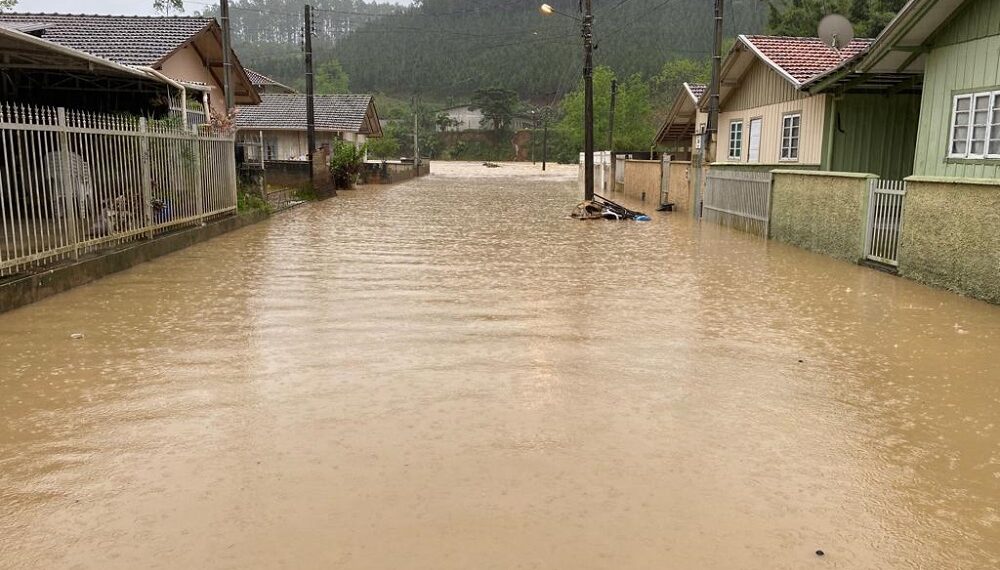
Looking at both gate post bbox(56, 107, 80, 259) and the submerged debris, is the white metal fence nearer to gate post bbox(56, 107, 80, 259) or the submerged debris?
the submerged debris

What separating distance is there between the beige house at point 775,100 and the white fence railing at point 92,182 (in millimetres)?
12128

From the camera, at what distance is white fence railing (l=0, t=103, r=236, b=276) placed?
8.18 metres

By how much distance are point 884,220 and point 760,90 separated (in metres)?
10.5

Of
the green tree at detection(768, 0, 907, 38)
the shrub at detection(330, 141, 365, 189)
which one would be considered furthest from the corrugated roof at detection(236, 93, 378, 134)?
the green tree at detection(768, 0, 907, 38)

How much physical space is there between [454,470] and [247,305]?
4.85 m

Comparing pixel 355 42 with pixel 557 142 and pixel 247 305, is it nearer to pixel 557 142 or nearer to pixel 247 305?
pixel 557 142

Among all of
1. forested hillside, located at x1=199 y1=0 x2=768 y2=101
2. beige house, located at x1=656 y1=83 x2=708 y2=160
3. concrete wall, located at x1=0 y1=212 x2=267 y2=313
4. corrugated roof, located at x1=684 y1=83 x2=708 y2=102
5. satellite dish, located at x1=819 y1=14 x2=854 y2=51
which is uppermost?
forested hillside, located at x1=199 y1=0 x2=768 y2=101

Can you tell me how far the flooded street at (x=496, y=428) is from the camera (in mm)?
3332

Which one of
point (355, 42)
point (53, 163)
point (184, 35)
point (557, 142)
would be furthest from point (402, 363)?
point (355, 42)

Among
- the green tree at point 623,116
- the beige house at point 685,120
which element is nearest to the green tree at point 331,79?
the green tree at point 623,116

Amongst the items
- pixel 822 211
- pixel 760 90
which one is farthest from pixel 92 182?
pixel 760 90

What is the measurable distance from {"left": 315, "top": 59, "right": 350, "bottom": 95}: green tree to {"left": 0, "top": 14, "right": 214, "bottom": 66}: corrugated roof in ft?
295

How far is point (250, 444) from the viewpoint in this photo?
4.34 m

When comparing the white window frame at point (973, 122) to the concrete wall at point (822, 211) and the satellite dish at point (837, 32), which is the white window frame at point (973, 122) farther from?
the satellite dish at point (837, 32)
